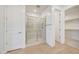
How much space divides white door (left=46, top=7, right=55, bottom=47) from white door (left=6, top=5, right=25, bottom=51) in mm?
412

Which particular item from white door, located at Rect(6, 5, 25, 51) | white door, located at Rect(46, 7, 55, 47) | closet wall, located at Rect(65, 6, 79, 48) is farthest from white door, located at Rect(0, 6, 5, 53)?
closet wall, located at Rect(65, 6, 79, 48)

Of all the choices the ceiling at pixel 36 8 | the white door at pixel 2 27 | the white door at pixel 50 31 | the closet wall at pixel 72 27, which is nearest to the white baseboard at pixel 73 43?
the closet wall at pixel 72 27

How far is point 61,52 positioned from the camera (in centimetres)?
191

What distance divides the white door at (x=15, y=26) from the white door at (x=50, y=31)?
0.41 meters

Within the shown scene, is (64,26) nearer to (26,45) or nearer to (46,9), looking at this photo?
(46,9)

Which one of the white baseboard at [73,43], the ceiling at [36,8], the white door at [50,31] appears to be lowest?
the white baseboard at [73,43]

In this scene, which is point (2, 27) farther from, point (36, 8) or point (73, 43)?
point (73, 43)

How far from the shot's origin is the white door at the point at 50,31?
1.96 meters

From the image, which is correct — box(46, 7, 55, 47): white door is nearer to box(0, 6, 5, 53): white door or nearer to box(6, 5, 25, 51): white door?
box(6, 5, 25, 51): white door

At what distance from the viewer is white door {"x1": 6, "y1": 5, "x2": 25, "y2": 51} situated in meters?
1.91

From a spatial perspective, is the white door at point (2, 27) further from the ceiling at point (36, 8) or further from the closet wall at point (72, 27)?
the closet wall at point (72, 27)
